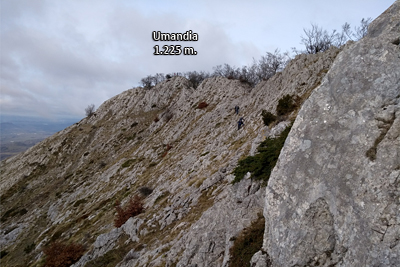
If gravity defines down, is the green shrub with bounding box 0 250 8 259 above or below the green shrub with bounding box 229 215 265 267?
below

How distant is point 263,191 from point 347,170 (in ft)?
23.0

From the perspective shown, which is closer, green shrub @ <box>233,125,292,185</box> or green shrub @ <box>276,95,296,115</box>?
green shrub @ <box>233,125,292,185</box>

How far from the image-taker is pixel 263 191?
45.2 feet

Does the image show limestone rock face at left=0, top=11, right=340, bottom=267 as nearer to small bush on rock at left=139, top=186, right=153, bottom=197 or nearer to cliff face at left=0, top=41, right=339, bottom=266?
cliff face at left=0, top=41, right=339, bottom=266

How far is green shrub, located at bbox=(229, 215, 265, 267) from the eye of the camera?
10.3m

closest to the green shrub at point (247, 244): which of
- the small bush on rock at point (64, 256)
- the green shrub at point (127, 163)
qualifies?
the small bush on rock at point (64, 256)

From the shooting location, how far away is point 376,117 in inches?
284

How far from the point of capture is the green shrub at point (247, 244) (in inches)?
404

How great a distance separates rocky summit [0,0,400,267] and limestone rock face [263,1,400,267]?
0.03m

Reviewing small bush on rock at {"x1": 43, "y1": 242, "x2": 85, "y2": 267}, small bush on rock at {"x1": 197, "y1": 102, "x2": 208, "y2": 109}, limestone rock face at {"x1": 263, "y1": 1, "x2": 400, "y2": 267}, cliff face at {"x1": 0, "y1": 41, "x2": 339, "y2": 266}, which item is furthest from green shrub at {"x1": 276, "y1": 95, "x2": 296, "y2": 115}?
small bush on rock at {"x1": 197, "y1": 102, "x2": 208, "y2": 109}

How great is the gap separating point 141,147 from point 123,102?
41.0 metres

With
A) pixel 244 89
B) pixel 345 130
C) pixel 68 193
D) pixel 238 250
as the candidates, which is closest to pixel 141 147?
pixel 68 193

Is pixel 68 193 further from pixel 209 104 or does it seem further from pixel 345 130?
pixel 345 130

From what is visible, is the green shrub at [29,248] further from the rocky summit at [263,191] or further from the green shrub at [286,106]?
the green shrub at [286,106]
